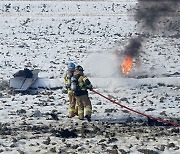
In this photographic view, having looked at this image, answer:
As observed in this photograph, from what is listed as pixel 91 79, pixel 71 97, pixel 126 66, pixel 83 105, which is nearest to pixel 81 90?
pixel 83 105

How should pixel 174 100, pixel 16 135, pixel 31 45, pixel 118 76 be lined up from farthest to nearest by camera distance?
pixel 31 45 → pixel 118 76 → pixel 174 100 → pixel 16 135

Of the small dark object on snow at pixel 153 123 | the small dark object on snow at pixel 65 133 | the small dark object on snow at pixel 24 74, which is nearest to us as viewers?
the small dark object on snow at pixel 65 133

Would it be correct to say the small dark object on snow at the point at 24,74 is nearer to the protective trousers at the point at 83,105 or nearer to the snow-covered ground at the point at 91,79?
the snow-covered ground at the point at 91,79

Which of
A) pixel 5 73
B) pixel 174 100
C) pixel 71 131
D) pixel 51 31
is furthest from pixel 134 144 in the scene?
pixel 51 31

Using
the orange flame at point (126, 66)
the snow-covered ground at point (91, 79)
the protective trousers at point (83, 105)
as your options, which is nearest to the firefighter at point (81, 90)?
the protective trousers at point (83, 105)

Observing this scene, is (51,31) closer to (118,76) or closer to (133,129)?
(118,76)

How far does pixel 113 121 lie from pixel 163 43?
19.8m

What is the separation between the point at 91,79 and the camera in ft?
65.4

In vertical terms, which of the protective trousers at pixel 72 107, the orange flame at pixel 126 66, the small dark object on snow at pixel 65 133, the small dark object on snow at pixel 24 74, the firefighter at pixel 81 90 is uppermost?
the orange flame at pixel 126 66

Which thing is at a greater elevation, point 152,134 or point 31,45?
point 31,45

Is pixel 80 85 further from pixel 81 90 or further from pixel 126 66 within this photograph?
pixel 126 66

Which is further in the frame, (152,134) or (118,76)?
(118,76)

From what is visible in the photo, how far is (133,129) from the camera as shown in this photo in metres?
12.8

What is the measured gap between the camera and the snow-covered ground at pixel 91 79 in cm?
1152
